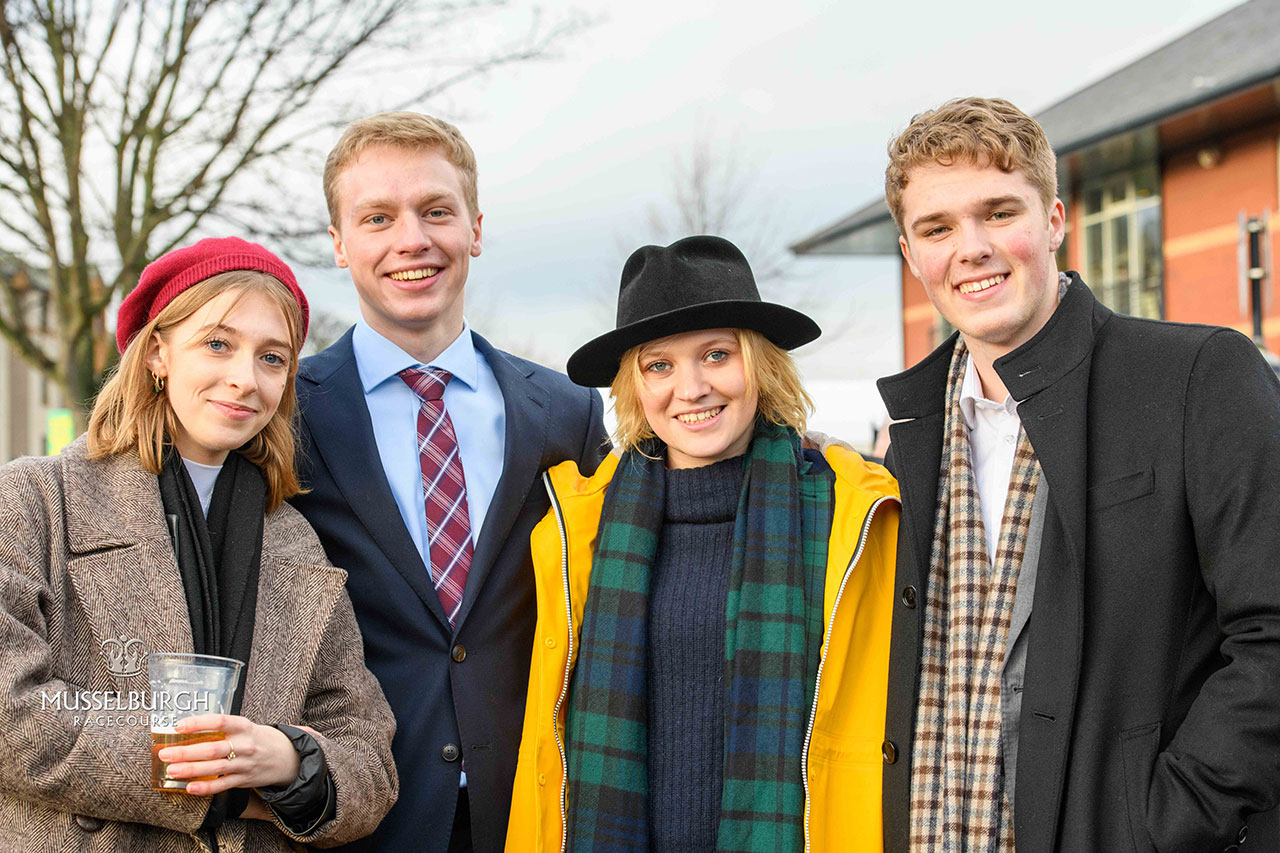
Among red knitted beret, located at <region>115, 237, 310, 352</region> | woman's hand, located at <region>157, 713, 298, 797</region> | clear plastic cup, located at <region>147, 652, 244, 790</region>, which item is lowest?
woman's hand, located at <region>157, 713, 298, 797</region>

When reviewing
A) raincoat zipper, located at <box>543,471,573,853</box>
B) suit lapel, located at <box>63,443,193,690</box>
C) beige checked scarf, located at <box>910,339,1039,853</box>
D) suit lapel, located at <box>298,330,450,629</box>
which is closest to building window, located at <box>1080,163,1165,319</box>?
beige checked scarf, located at <box>910,339,1039,853</box>

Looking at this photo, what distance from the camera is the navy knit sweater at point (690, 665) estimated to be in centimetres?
269

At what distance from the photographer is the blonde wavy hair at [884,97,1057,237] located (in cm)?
254

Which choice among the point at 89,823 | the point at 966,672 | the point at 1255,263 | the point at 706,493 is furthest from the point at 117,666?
the point at 1255,263

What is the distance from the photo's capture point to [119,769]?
2131mm

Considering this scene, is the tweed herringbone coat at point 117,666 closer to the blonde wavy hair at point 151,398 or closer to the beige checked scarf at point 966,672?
the blonde wavy hair at point 151,398

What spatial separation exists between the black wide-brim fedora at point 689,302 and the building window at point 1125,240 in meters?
17.8

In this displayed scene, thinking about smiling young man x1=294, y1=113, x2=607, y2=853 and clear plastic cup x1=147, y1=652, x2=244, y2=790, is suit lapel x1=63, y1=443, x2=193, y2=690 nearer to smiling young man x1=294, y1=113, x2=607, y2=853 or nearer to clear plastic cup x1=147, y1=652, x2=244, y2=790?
clear plastic cup x1=147, y1=652, x2=244, y2=790

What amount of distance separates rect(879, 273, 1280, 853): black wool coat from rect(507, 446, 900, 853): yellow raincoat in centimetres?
40

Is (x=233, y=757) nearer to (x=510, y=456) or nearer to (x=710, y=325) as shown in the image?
(x=510, y=456)

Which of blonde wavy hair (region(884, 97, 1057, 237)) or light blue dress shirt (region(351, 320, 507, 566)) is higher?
blonde wavy hair (region(884, 97, 1057, 237))

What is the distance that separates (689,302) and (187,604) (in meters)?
1.40

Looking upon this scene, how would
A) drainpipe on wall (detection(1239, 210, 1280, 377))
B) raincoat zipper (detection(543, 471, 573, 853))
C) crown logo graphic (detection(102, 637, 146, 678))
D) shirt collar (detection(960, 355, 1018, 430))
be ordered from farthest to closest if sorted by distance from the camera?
drainpipe on wall (detection(1239, 210, 1280, 377)) < raincoat zipper (detection(543, 471, 573, 853)) < shirt collar (detection(960, 355, 1018, 430)) < crown logo graphic (detection(102, 637, 146, 678))

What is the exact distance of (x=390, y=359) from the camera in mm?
3191
